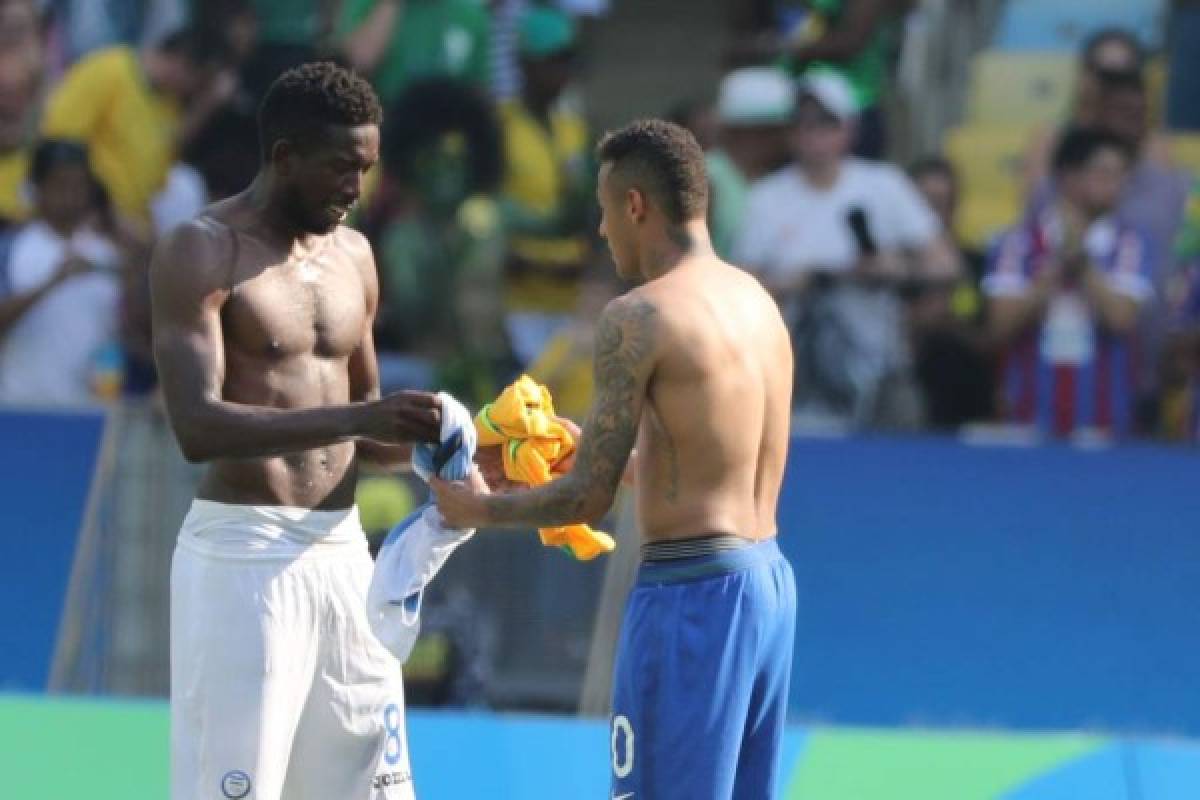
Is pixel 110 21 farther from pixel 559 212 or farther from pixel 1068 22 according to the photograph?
pixel 1068 22

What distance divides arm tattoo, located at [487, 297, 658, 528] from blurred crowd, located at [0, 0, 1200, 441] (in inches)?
181

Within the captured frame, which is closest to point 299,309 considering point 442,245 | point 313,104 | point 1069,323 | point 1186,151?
point 313,104

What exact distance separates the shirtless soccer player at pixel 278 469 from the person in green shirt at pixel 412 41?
607cm

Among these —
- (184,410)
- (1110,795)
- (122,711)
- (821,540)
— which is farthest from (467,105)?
(184,410)

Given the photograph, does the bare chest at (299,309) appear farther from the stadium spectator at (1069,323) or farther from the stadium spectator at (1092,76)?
the stadium spectator at (1092,76)

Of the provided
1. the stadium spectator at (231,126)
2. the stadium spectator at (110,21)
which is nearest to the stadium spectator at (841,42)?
the stadium spectator at (231,126)

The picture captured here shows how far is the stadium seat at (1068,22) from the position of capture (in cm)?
1270

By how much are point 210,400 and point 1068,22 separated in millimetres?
8482

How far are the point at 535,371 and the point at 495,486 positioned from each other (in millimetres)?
4377

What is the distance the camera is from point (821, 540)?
973 cm

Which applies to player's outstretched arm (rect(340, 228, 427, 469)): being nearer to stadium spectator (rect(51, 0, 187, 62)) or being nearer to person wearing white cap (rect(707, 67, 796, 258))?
person wearing white cap (rect(707, 67, 796, 258))

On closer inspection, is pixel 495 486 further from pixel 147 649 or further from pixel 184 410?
pixel 147 649

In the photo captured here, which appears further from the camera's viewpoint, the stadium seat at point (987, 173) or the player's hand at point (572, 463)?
the stadium seat at point (987, 173)

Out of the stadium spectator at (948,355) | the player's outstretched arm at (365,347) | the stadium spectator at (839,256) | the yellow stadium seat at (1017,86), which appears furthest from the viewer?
the yellow stadium seat at (1017,86)
